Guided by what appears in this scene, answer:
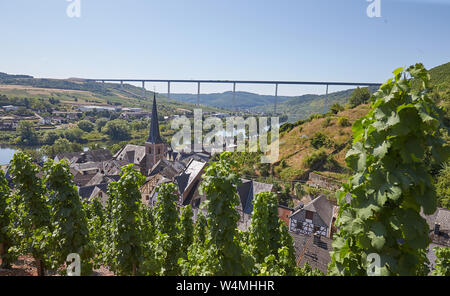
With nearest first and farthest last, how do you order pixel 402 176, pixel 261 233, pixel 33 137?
1. pixel 402 176
2. pixel 261 233
3. pixel 33 137

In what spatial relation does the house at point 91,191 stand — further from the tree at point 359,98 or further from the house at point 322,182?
the tree at point 359,98

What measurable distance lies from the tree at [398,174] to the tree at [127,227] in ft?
26.1

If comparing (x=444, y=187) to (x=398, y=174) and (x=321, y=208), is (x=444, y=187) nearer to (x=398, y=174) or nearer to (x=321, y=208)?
(x=321, y=208)

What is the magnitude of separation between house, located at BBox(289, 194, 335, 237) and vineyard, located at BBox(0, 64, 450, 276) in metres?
15.8

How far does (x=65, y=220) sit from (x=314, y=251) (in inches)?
754

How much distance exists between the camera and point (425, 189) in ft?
12.1

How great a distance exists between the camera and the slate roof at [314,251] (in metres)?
20.5

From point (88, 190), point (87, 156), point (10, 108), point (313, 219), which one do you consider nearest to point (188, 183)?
point (88, 190)

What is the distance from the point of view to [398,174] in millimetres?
3625

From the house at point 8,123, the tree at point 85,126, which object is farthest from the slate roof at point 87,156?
the house at point 8,123
